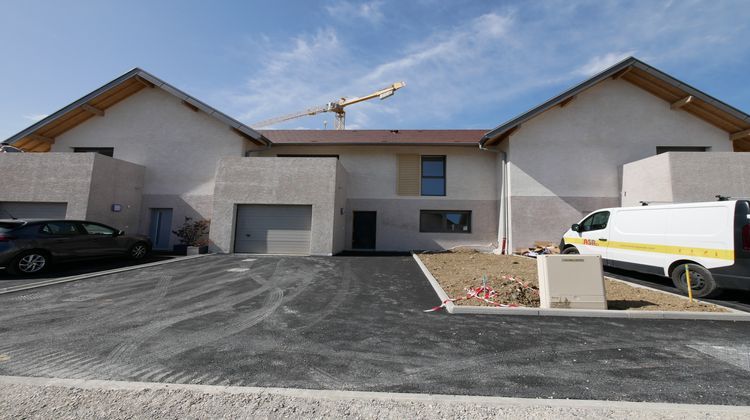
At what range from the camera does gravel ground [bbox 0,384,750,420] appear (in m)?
2.35

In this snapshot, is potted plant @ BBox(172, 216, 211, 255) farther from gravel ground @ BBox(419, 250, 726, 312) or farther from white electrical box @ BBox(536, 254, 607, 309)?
white electrical box @ BBox(536, 254, 607, 309)

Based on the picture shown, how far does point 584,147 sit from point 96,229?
18.9 metres

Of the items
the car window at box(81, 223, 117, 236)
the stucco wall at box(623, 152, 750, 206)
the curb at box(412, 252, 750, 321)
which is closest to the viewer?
the curb at box(412, 252, 750, 321)

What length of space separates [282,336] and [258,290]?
2.84m

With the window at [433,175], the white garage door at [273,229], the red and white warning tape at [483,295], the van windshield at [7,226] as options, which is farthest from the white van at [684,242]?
the van windshield at [7,226]

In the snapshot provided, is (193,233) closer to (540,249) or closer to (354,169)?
(354,169)

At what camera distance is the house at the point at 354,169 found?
12125mm

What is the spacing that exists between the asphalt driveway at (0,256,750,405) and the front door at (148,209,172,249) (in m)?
7.82

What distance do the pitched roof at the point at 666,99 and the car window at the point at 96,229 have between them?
14.7m

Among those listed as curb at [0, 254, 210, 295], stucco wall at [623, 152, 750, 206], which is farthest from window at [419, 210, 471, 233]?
curb at [0, 254, 210, 295]

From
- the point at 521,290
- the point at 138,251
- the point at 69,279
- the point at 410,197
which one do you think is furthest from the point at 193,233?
the point at 521,290

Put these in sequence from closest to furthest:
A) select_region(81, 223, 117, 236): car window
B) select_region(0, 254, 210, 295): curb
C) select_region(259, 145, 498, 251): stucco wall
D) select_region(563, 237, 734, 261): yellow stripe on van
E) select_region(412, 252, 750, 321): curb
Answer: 1. select_region(412, 252, 750, 321): curb
2. select_region(563, 237, 734, 261): yellow stripe on van
3. select_region(0, 254, 210, 295): curb
4. select_region(81, 223, 117, 236): car window
5. select_region(259, 145, 498, 251): stucco wall

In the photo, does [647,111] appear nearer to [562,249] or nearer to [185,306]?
[562,249]

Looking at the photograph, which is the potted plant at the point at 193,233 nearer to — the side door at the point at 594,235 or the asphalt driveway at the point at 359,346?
the asphalt driveway at the point at 359,346
